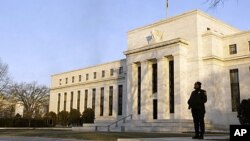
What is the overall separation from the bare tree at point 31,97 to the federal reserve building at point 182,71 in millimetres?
40693

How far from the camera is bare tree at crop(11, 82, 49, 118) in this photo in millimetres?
78562

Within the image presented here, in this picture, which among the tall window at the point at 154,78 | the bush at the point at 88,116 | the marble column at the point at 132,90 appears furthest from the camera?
the bush at the point at 88,116

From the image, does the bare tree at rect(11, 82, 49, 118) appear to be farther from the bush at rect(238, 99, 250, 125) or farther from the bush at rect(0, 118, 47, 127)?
the bush at rect(238, 99, 250, 125)

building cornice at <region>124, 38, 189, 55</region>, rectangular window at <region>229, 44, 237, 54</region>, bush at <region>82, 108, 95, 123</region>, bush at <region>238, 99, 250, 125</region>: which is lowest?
bush at <region>82, 108, 95, 123</region>

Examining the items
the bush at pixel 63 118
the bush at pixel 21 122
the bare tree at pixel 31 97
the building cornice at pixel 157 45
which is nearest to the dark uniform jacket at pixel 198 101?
the building cornice at pixel 157 45

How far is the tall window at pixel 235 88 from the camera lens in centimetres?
3743

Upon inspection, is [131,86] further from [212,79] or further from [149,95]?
[212,79]

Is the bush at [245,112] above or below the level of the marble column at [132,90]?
below

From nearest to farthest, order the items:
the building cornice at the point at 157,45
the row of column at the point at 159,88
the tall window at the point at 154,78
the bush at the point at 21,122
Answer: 1. the row of column at the point at 159,88
2. the building cornice at the point at 157,45
3. the tall window at the point at 154,78
4. the bush at the point at 21,122

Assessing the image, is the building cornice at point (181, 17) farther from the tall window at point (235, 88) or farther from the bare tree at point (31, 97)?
the bare tree at point (31, 97)

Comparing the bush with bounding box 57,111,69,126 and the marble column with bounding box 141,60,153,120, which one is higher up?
the marble column with bounding box 141,60,153,120

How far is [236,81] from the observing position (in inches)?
1492

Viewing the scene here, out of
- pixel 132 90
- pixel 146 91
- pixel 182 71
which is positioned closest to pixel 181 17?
pixel 182 71

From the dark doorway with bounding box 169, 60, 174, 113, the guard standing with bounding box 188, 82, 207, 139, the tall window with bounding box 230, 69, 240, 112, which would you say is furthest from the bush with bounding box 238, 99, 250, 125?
the guard standing with bounding box 188, 82, 207, 139
